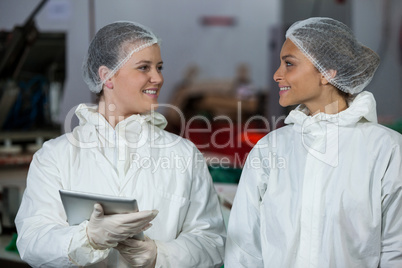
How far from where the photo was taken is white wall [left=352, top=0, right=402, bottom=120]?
429cm

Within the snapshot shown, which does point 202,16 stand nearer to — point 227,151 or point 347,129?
point 227,151

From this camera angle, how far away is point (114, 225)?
3.94 feet

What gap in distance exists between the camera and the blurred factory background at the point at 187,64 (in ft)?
8.83

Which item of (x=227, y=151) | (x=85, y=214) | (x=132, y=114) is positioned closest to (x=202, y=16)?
(x=227, y=151)

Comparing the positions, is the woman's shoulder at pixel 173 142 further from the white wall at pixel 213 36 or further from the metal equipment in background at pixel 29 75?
the white wall at pixel 213 36

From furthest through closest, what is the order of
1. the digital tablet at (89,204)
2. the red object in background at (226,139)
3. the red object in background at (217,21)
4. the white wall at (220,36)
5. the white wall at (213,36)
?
1. the red object in background at (217,21)
2. the white wall at (220,36)
3. the white wall at (213,36)
4. the red object in background at (226,139)
5. the digital tablet at (89,204)

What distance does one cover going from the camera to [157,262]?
1336 mm

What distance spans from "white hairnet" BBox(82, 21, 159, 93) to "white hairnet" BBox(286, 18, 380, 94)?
45 centimetres

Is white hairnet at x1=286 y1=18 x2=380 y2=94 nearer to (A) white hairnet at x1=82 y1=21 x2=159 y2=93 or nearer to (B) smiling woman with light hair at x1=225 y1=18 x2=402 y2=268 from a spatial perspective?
(B) smiling woman with light hair at x1=225 y1=18 x2=402 y2=268

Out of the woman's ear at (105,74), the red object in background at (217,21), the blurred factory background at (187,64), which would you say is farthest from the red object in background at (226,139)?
the red object in background at (217,21)

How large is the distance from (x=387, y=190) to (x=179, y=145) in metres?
0.60

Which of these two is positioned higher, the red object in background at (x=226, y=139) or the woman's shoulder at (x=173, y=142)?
the woman's shoulder at (x=173, y=142)

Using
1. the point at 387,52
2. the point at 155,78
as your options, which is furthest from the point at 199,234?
the point at 387,52

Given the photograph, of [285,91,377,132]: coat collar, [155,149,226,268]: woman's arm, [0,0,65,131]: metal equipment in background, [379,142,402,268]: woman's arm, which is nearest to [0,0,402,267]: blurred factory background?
[0,0,65,131]: metal equipment in background
